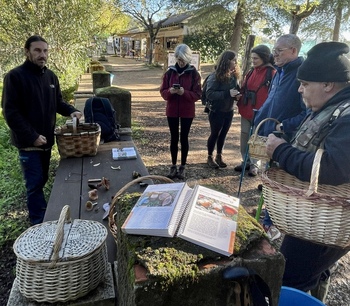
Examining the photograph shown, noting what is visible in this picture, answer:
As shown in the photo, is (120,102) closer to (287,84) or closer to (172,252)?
(287,84)

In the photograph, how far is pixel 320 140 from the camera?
1.62m

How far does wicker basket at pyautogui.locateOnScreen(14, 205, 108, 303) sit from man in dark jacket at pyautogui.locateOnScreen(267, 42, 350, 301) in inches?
42.4

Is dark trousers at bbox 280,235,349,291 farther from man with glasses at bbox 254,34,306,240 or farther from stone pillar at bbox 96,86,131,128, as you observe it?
stone pillar at bbox 96,86,131,128

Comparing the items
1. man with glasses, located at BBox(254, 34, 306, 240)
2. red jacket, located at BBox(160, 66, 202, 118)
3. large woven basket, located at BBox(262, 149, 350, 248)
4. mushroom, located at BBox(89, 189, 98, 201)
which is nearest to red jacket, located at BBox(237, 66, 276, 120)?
red jacket, located at BBox(160, 66, 202, 118)

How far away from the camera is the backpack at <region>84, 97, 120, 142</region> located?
13.4 feet

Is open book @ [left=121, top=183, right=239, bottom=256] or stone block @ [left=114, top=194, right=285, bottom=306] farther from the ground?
open book @ [left=121, top=183, right=239, bottom=256]

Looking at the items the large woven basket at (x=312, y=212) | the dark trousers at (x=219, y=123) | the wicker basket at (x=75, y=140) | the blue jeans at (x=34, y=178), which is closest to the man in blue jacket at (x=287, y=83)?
the large woven basket at (x=312, y=212)

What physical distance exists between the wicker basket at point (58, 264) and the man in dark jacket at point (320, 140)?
1.08 meters

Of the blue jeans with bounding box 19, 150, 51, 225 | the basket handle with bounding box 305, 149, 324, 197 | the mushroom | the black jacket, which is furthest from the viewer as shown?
the blue jeans with bounding box 19, 150, 51, 225

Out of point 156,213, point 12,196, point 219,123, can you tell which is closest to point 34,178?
point 12,196

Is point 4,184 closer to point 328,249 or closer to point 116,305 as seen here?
point 116,305

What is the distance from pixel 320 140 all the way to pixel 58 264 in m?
1.40

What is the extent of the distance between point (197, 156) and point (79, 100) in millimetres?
5012

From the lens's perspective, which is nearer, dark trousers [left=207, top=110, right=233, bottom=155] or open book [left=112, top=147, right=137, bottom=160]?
open book [left=112, top=147, right=137, bottom=160]
